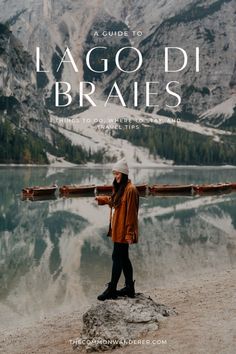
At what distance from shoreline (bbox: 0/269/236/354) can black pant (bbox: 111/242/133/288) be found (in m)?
1.38

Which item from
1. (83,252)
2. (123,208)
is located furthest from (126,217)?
(83,252)

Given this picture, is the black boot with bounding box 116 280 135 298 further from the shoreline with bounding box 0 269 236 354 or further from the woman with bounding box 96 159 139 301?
the shoreline with bounding box 0 269 236 354

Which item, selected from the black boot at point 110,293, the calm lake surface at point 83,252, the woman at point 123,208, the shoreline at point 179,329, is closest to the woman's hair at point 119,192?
the woman at point 123,208

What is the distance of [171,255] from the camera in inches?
1118

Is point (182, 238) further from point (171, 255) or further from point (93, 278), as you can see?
point (93, 278)

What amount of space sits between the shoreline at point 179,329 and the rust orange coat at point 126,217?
2.14 metres

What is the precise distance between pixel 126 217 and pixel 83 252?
691 inches

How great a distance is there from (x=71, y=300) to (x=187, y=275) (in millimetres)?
6136

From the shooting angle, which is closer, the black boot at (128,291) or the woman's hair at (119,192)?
the woman's hair at (119,192)

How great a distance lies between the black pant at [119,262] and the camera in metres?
12.6

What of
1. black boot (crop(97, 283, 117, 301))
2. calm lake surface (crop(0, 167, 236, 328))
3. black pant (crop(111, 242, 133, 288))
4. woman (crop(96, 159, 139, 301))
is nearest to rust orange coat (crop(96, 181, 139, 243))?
woman (crop(96, 159, 139, 301))

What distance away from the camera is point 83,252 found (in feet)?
96.7

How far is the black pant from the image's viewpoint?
41.4ft

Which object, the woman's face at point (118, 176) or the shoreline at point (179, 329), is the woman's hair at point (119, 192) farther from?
the shoreline at point (179, 329)
